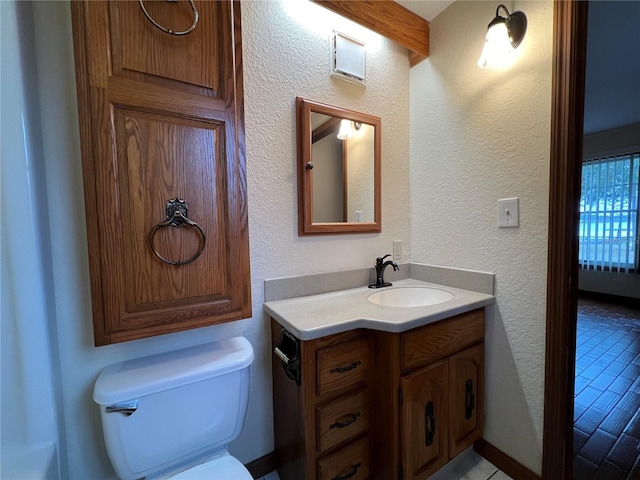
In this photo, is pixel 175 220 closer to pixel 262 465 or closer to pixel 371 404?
pixel 371 404

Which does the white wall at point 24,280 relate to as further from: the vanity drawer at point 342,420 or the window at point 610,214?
the window at point 610,214

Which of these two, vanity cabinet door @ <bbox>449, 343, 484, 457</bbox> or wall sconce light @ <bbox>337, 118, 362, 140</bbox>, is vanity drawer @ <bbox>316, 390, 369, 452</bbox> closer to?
vanity cabinet door @ <bbox>449, 343, 484, 457</bbox>

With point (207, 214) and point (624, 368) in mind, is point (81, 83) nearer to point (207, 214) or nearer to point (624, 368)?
point (207, 214)

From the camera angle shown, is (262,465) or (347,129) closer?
(262,465)

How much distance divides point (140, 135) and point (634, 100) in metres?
4.71

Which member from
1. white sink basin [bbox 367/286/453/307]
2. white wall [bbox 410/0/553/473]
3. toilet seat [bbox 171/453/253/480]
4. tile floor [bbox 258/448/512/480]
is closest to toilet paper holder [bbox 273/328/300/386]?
toilet seat [bbox 171/453/253/480]

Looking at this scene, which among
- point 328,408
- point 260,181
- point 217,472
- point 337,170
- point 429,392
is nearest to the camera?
point 217,472

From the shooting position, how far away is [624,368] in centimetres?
207

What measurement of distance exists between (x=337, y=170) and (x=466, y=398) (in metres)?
1.27

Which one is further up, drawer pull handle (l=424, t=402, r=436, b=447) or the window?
the window

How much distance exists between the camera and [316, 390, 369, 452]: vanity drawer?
0.97 metres

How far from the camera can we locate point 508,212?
1.20 meters

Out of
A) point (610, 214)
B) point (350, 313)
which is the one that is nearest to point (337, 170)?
point (350, 313)

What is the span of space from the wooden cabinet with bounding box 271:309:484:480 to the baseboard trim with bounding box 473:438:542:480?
248 mm
